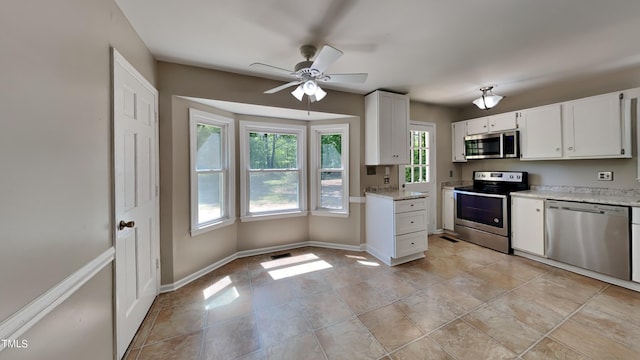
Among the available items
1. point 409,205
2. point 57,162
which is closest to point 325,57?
point 57,162

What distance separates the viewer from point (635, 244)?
92.3 inches

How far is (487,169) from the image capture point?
A: 13.8 ft

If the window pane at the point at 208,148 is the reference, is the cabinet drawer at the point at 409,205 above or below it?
below

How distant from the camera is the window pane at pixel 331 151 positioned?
12.1ft

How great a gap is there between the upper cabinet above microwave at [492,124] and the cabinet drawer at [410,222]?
2044 mm

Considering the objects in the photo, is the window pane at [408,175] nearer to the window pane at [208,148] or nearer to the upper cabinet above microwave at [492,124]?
the upper cabinet above microwave at [492,124]

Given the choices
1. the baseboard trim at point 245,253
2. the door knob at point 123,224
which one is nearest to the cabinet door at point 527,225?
the baseboard trim at point 245,253

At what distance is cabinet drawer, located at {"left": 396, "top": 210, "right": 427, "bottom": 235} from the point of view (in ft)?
9.99

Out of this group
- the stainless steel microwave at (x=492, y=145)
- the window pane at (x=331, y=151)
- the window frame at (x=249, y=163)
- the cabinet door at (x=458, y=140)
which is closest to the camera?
the window frame at (x=249, y=163)

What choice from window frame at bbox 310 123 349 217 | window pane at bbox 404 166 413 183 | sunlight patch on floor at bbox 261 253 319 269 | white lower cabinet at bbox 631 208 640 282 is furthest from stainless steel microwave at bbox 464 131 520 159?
sunlight patch on floor at bbox 261 253 319 269

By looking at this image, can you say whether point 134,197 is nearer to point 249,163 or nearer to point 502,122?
point 249,163

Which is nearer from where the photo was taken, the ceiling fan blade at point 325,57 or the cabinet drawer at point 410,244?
the ceiling fan blade at point 325,57

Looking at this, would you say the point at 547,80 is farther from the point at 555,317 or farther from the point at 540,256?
the point at 555,317

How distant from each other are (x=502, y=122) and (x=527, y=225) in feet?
5.51
